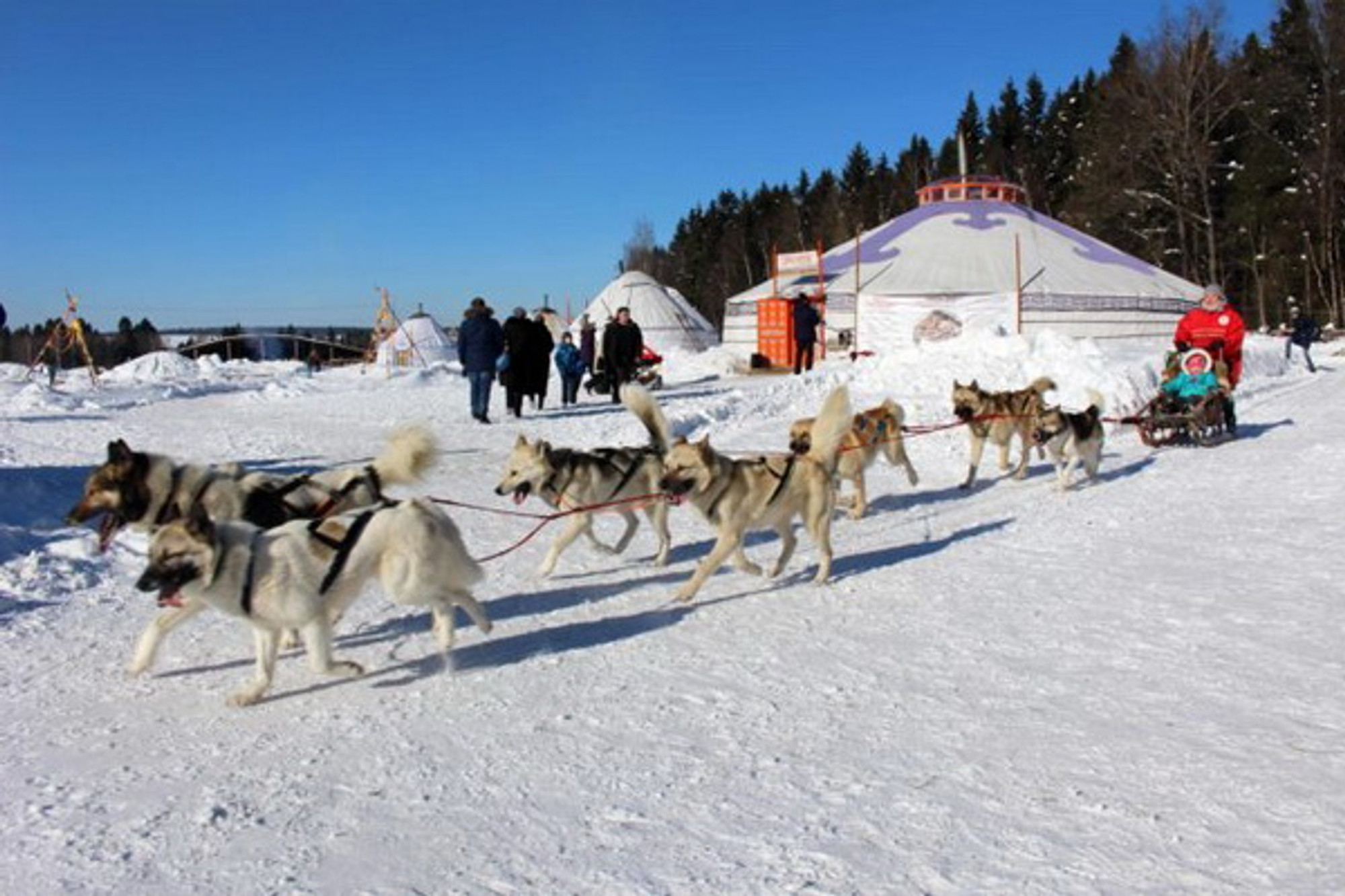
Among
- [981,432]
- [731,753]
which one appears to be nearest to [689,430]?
[981,432]

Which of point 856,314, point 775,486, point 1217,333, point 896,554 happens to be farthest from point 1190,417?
point 856,314

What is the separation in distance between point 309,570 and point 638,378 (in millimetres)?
14015

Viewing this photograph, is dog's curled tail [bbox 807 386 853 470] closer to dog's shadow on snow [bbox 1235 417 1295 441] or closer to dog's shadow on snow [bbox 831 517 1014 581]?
dog's shadow on snow [bbox 831 517 1014 581]

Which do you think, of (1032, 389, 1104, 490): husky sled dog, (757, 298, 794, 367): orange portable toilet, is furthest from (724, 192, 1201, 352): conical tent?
(1032, 389, 1104, 490): husky sled dog

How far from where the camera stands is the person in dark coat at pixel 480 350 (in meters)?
12.4

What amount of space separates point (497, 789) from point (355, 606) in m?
2.34

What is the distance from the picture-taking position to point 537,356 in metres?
13.4

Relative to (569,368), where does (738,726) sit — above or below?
below

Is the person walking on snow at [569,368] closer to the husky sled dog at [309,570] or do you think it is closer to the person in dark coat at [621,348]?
the person in dark coat at [621,348]

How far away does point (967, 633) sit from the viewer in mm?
4492

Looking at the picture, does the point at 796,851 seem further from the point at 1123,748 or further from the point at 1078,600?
the point at 1078,600

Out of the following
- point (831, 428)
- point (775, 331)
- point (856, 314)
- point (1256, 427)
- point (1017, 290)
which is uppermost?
point (1017, 290)

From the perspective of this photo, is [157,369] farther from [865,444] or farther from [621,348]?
[865,444]

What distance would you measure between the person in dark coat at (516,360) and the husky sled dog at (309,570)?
8.97 m
